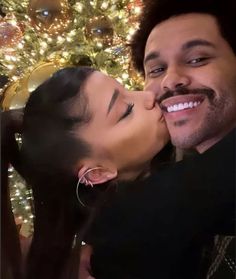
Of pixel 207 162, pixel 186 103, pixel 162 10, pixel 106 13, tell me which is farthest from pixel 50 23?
pixel 207 162

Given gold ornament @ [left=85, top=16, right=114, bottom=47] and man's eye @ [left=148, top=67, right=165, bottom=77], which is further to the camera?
gold ornament @ [left=85, top=16, right=114, bottom=47]

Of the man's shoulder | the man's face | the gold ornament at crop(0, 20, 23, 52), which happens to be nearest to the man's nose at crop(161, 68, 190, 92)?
the man's face

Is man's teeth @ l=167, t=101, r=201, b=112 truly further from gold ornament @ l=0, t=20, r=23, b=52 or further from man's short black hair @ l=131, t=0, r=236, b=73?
gold ornament @ l=0, t=20, r=23, b=52

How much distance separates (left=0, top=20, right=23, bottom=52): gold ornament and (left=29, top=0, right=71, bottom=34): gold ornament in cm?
7

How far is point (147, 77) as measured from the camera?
2.63ft

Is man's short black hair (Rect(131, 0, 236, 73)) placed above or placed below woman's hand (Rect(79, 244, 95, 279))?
above

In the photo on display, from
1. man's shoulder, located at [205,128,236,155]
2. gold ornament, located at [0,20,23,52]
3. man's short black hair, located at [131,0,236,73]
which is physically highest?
gold ornament, located at [0,20,23,52]

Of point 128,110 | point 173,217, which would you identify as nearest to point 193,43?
point 128,110

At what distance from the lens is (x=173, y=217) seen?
641mm

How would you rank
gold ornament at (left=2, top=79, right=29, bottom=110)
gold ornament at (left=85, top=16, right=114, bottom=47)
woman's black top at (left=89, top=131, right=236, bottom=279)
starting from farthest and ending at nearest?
1. gold ornament at (left=85, top=16, right=114, bottom=47)
2. gold ornament at (left=2, top=79, right=29, bottom=110)
3. woman's black top at (left=89, top=131, right=236, bottom=279)

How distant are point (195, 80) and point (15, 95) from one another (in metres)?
0.34

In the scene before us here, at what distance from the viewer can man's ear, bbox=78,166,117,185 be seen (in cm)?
71

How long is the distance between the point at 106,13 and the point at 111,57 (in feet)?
0.27

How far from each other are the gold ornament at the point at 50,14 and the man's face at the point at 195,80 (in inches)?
10.2
